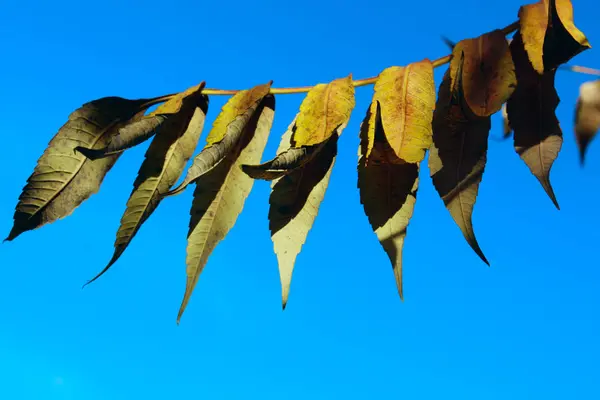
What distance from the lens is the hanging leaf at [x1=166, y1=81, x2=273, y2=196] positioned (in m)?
1.09

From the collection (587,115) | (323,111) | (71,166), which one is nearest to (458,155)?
(323,111)

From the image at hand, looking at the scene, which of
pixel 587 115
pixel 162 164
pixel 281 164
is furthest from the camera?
pixel 587 115

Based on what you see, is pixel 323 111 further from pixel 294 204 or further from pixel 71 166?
pixel 71 166

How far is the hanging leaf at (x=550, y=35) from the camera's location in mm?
1070

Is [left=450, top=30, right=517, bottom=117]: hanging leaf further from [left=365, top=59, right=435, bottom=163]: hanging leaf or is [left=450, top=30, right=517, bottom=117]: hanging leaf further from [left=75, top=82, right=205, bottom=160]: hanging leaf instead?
[left=75, top=82, right=205, bottom=160]: hanging leaf

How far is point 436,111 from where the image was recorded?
1.16m

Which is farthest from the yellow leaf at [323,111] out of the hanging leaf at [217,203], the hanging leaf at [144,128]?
the hanging leaf at [144,128]

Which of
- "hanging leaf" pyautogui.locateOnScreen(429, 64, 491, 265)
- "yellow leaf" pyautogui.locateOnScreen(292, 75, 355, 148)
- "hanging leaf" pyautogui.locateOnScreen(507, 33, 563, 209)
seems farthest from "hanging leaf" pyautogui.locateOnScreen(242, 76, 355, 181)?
"hanging leaf" pyautogui.locateOnScreen(507, 33, 563, 209)

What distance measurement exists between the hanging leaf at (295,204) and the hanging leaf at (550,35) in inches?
12.8

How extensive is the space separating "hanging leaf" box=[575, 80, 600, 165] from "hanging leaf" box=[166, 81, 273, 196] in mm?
574

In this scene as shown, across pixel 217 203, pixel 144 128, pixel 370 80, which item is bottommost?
pixel 217 203

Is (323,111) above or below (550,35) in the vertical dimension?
below

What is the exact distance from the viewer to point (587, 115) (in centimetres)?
133

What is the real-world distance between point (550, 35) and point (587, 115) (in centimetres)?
30
